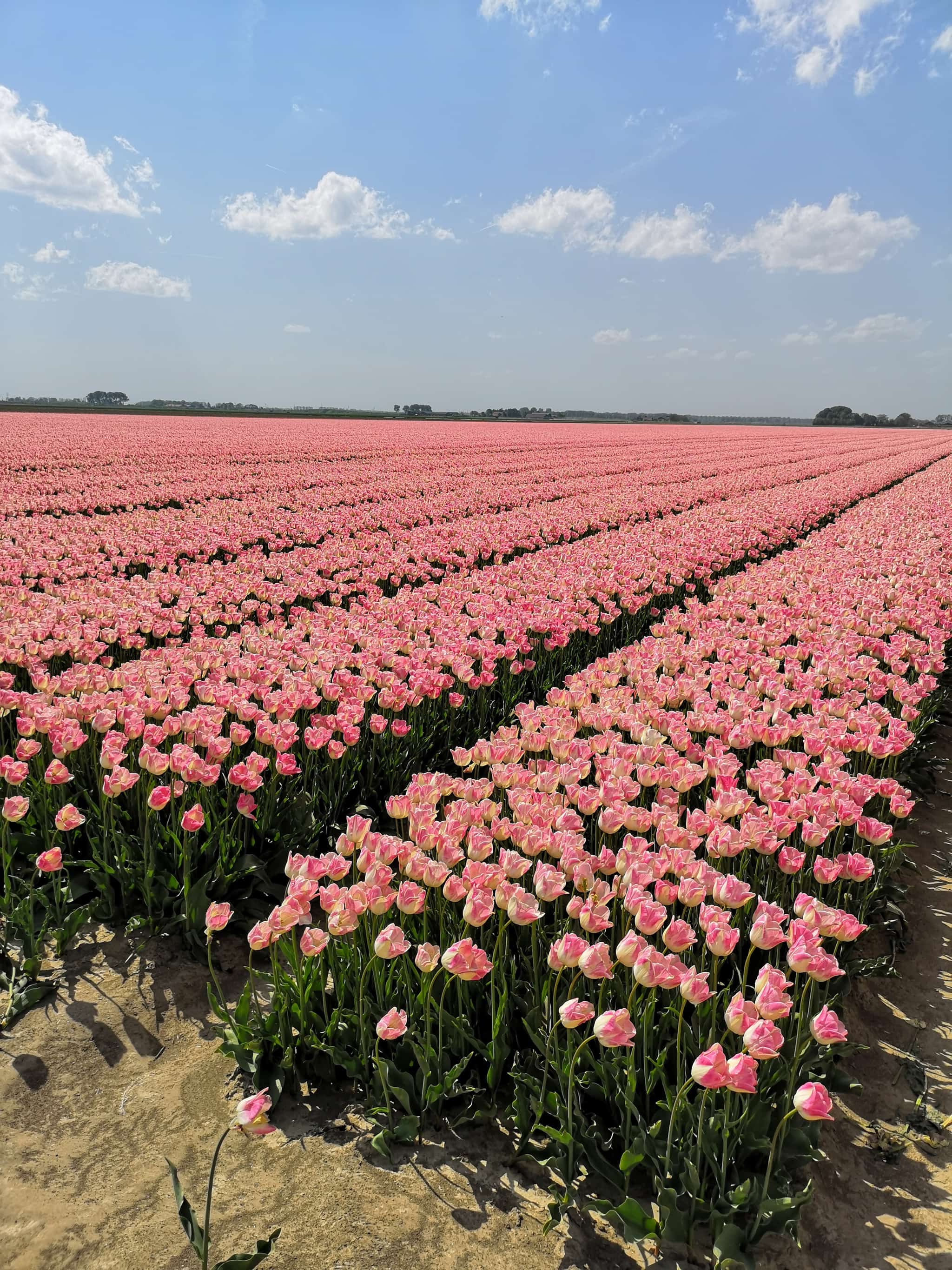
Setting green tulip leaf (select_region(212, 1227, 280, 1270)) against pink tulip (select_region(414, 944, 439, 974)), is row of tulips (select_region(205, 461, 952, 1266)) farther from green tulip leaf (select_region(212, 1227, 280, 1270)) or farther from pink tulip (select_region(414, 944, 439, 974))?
green tulip leaf (select_region(212, 1227, 280, 1270))

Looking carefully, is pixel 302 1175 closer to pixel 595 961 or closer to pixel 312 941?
pixel 312 941

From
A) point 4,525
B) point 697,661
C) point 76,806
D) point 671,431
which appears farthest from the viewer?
point 671,431

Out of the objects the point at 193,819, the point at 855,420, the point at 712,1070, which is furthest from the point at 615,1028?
the point at 855,420

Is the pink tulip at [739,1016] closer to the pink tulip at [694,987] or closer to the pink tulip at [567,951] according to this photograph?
the pink tulip at [694,987]

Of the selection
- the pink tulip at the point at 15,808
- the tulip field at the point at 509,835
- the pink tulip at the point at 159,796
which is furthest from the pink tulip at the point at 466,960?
the pink tulip at the point at 15,808

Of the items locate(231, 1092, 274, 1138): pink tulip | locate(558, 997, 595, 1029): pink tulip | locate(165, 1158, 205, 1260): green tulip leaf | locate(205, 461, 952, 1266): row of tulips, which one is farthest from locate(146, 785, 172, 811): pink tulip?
locate(558, 997, 595, 1029): pink tulip

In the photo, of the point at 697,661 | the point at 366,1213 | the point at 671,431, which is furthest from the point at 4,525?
the point at 671,431

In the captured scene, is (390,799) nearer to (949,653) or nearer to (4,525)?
(949,653)

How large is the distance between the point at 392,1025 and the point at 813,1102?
116 cm

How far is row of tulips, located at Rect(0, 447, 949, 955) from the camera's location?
135 inches

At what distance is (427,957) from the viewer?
2436mm

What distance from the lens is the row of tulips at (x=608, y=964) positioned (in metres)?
2.18

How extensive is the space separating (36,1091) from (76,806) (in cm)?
159

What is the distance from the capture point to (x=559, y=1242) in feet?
7.02
